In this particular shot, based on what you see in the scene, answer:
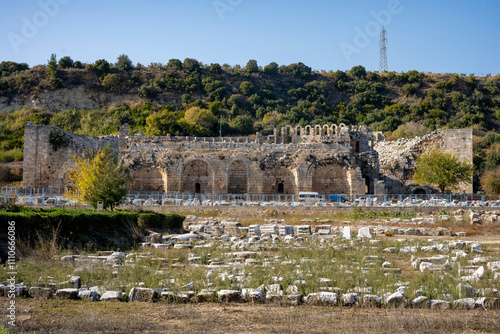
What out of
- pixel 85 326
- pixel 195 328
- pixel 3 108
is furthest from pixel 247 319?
pixel 3 108

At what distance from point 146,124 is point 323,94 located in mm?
34126

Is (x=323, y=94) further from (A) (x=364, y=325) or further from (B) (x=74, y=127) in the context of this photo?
(A) (x=364, y=325)

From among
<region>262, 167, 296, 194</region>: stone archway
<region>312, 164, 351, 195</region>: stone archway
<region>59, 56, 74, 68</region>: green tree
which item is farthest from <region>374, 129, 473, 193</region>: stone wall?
<region>59, 56, 74, 68</region>: green tree

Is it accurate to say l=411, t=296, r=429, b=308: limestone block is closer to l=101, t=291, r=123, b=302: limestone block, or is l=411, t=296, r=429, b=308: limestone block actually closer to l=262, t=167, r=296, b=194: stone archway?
l=101, t=291, r=123, b=302: limestone block

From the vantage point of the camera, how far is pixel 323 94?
3091 inches

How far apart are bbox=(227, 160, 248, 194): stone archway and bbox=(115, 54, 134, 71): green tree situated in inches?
1845

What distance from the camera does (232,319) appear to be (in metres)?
7.73

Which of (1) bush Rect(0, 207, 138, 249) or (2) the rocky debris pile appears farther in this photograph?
(2) the rocky debris pile

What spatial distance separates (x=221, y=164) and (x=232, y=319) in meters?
26.9

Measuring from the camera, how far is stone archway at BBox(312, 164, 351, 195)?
3434 cm

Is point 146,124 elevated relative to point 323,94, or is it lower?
lower

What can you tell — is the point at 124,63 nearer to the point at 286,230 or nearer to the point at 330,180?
the point at 330,180

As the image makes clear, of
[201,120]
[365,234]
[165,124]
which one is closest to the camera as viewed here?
[365,234]

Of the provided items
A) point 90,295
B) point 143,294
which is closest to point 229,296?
point 143,294
